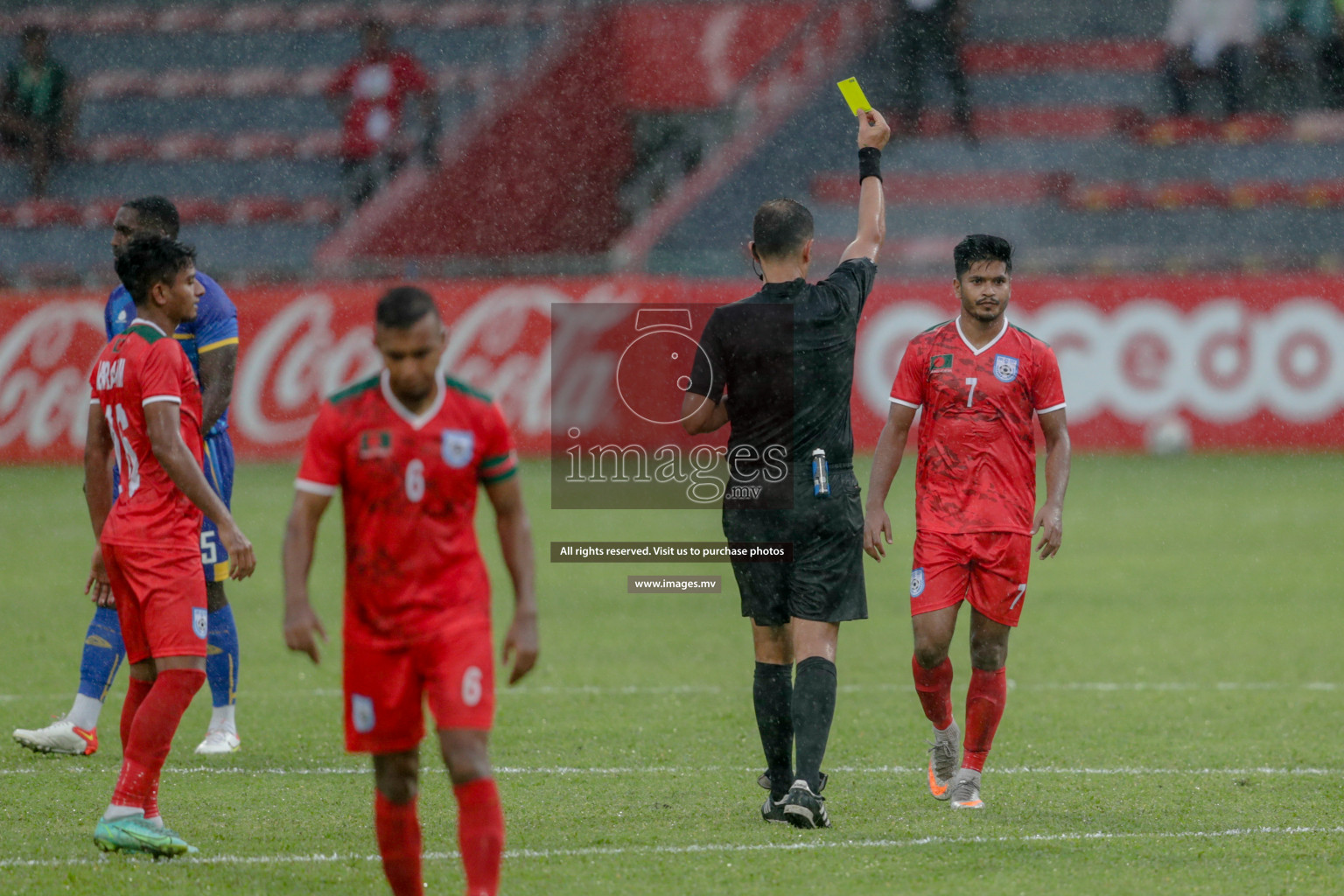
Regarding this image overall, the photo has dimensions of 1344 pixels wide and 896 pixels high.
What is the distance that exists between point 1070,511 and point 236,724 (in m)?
10.8

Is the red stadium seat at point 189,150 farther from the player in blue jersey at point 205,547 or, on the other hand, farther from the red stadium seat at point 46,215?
the player in blue jersey at point 205,547

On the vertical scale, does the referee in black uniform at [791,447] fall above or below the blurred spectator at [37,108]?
below

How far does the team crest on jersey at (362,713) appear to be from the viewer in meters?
4.96

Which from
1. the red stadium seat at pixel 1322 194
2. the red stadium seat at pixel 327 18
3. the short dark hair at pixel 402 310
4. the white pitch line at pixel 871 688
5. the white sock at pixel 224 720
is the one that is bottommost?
the white pitch line at pixel 871 688

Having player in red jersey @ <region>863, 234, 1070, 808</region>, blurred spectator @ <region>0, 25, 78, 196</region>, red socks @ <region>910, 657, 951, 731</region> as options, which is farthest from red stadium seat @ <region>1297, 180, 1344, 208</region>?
red socks @ <region>910, 657, 951, 731</region>

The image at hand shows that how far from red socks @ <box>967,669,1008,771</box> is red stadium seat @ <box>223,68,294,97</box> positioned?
24910mm

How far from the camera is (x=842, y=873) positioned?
5750mm

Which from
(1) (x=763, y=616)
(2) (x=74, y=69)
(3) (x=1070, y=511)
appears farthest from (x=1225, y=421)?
(2) (x=74, y=69)

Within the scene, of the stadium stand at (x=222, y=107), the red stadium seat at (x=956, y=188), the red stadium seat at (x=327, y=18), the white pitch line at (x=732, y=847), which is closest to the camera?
the white pitch line at (x=732, y=847)

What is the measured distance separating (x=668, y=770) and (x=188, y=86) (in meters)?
25.0

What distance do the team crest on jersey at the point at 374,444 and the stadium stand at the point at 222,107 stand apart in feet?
70.4

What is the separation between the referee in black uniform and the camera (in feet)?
21.5

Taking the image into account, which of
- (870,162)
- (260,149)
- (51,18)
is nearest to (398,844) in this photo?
(870,162)

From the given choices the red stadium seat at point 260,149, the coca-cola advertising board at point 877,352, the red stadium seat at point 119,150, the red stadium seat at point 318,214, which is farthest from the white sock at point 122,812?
the red stadium seat at point 119,150
